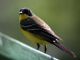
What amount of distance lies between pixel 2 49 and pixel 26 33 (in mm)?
1959

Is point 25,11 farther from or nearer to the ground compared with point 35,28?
farther from the ground

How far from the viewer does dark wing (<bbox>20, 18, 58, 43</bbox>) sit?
8.45 feet

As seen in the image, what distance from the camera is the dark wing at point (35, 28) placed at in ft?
8.45

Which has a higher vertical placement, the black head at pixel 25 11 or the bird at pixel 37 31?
the black head at pixel 25 11

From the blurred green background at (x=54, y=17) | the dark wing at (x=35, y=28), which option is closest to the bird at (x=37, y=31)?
the dark wing at (x=35, y=28)

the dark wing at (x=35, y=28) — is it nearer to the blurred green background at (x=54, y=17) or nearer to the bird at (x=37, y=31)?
the bird at (x=37, y=31)

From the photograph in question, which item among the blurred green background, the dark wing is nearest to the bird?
the dark wing

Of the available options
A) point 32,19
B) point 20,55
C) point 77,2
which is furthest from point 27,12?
point 20,55

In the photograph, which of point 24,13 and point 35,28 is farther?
point 24,13

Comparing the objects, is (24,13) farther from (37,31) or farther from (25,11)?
(37,31)

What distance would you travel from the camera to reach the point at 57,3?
2859 mm

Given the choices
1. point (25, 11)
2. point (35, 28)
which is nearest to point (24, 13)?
point (25, 11)

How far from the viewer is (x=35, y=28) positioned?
267cm

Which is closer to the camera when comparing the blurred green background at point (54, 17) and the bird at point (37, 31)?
the bird at point (37, 31)
